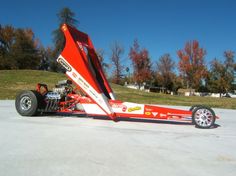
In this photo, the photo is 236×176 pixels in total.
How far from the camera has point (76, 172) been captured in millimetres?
→ 3678

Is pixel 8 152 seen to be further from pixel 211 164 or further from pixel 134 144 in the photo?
pixel 211 164

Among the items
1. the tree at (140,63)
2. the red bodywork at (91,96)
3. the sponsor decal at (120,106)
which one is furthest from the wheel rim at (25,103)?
the tree at (140,63)

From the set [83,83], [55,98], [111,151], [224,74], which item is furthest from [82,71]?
[224,74]

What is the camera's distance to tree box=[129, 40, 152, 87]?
5209 centimetres

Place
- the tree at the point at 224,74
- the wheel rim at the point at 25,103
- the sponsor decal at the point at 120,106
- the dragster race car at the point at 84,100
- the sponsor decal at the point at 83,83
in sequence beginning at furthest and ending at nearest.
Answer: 1. the tree at the point at 224,74
2. the wheel rim at the point at 25,103
3. the sponsor decal at the point at 83,83
4. the sponsor decal at the point at 120,106
5. the dragster race car at the point at 84,100

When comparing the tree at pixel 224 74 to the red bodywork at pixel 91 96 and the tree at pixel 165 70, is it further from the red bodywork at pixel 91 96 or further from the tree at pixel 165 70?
the red bodywork at pixel 91 96

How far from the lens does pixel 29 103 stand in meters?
9.05

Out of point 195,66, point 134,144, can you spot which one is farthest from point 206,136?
point 195,66

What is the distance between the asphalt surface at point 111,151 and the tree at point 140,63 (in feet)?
147

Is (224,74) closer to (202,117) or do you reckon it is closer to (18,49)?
(18,49)

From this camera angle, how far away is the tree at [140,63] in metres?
52.1

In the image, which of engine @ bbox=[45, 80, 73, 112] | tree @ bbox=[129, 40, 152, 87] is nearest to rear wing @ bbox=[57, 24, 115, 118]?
engine @ bbox=[45, 80, 73, 112]

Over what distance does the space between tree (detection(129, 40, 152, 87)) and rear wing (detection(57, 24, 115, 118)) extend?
42.9 meters

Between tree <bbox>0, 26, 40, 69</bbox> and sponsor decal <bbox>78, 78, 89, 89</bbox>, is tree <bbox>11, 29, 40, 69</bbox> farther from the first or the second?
sponsor decal <bbox>78, 78, 89, 89</bbox>
